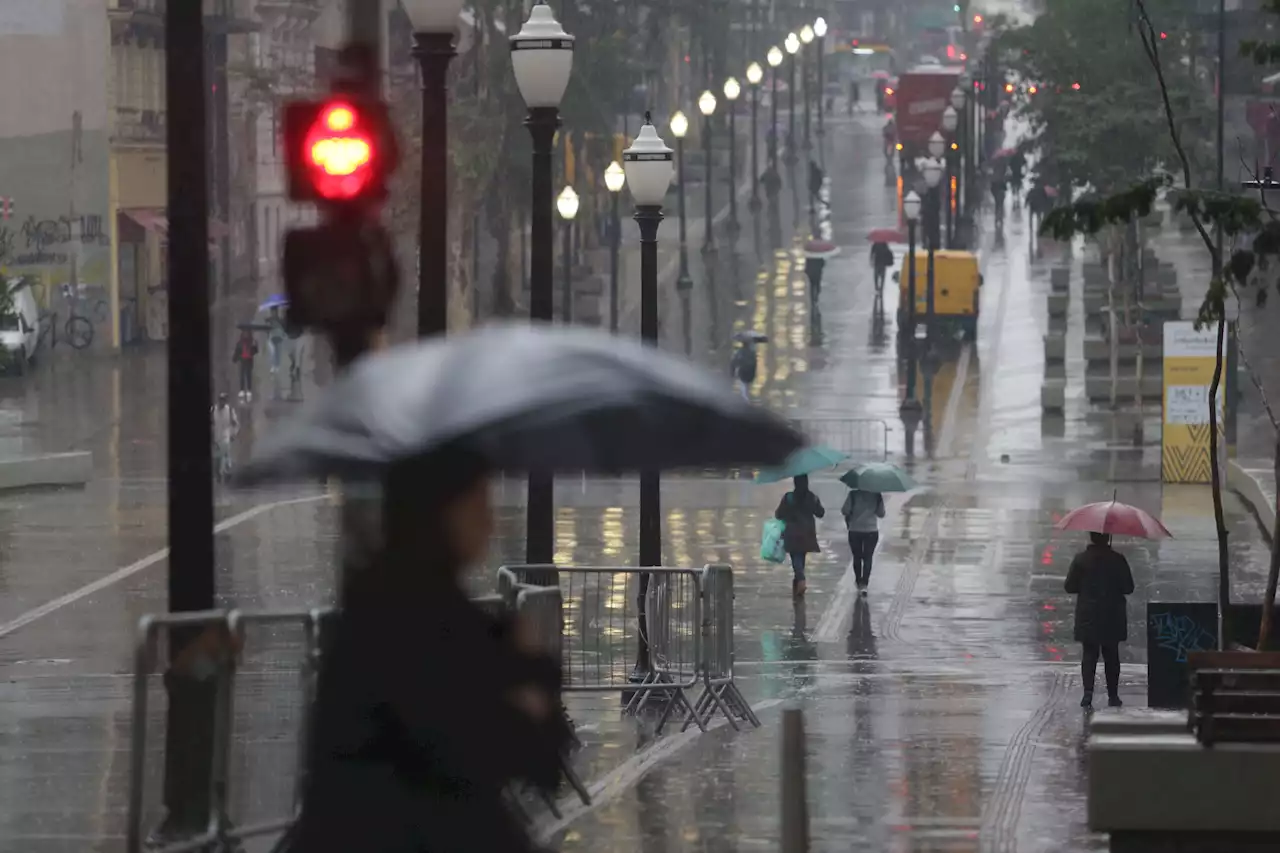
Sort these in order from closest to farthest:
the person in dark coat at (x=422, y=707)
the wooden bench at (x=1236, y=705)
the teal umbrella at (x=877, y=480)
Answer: the person in dark coat at (x=422, y=707), the wooden bench at (x=1236, y=705), the teal umbrella at (x=877, y=480)

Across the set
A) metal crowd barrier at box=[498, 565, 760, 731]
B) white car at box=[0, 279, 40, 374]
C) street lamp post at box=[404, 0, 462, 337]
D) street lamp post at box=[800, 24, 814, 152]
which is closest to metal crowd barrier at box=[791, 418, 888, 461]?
white car at box=[0, 279, 40, 374]

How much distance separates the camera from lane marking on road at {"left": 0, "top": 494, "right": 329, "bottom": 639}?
→ 82.8 feet

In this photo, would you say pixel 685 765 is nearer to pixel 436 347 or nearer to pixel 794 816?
pixel 794 816

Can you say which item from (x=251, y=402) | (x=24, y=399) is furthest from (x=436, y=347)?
(x=24, y=399)

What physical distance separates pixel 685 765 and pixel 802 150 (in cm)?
8307

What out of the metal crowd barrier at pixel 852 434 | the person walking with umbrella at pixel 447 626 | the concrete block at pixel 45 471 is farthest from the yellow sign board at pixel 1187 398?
the person walking with umbrella at pixel 447 626

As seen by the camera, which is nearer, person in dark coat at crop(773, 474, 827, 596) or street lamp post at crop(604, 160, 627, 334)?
person in dark coat at crop(773, 474, 827, 596)

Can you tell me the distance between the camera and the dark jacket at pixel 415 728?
218 inches

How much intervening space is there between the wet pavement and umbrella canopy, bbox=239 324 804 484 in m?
0.61

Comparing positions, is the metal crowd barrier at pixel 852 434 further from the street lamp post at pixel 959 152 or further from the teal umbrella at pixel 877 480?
the street lamp post at pixel 959 152

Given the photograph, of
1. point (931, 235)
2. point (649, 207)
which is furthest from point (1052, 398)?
point (649, 207)

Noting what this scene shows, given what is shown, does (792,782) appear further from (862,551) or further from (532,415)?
(862,551)

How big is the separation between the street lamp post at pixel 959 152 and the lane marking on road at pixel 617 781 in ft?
172

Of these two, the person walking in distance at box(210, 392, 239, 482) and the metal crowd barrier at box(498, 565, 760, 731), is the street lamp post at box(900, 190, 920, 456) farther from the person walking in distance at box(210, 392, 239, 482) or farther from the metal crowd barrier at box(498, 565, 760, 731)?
the metal crowd barrier at box(498, 565, 760, 731)
